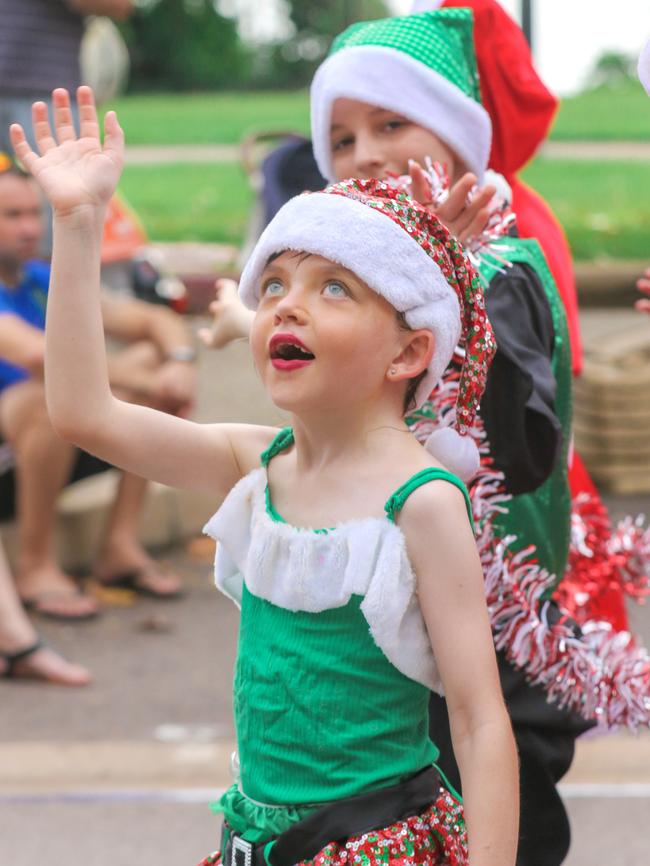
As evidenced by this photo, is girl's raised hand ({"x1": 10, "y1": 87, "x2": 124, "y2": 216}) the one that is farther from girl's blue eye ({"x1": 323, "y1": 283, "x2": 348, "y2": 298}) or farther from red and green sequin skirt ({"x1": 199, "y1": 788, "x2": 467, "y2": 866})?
red and green sequin skirt ({"x1": 199, "y1": 788, "x2": 467, "y2": 866})

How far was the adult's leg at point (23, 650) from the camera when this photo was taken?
4.82 metres

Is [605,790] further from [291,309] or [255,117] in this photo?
[255,117]

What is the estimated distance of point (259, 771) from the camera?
2109 mm

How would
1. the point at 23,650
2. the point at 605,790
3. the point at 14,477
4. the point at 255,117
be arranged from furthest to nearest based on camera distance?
the point at 255,117 < the point at 14,477 < the point at 23,650 < the point at 605,790

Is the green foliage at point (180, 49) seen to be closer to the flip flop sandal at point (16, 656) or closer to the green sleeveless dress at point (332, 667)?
the flip flop sandal at point (16, 656)

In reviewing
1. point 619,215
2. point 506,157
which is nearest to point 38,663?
point 506,157

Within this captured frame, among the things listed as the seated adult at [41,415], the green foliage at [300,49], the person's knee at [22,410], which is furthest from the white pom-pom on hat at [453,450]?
the green foliage at [300,49]

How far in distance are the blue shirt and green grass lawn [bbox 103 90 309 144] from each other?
644 inches

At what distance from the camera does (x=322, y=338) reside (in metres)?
1.99

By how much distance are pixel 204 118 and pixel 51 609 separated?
25724mm

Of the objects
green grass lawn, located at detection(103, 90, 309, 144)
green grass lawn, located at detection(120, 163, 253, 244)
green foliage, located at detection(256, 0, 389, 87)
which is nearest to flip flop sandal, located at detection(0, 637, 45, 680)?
green grass lawn, located at detection(120, 163, 253, 244)

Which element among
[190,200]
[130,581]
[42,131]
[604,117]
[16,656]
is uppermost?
[42,131]

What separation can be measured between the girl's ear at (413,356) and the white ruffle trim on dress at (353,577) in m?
0.19

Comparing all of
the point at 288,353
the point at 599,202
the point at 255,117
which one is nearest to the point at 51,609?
the point at 288,353
